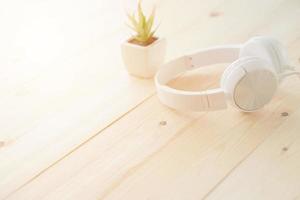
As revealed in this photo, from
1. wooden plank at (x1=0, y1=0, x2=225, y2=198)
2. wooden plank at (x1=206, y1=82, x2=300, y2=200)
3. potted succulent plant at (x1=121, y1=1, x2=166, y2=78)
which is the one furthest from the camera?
potted succulent plant at (x1=121, y1=1, x2=166, y2=78)

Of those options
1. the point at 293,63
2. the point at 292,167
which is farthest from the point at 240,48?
the point at 292,167

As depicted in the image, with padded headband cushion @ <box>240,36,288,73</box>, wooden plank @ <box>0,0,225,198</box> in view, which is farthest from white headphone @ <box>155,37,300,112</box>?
wooden plank @ <box>0,0,225,198</box>

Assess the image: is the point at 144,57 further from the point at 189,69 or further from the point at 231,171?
the point at 231,171

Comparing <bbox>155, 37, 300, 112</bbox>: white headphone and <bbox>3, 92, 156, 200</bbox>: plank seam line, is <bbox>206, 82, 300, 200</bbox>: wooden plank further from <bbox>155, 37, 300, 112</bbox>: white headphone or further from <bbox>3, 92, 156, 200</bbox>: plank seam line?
<bbox>3, 92, 156, 200</bbox>: plank seam line

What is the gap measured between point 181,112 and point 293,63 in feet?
0.83

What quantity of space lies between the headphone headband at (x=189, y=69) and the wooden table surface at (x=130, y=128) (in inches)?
0.8

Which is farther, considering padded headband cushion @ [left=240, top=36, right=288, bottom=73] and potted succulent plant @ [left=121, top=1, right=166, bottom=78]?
potted succulent plant @ [left=121, top=1, right=166, bottom=78]

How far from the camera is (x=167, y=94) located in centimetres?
71

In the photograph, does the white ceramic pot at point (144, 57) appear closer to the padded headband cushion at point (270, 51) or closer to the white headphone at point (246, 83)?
the white headphone at point (246, 83)

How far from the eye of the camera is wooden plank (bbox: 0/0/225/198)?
0.67 m

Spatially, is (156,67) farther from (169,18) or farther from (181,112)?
(169,18)

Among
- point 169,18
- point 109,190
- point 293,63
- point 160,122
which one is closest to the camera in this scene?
point 109,190

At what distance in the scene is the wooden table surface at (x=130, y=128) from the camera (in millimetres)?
581

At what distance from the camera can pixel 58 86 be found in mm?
839
